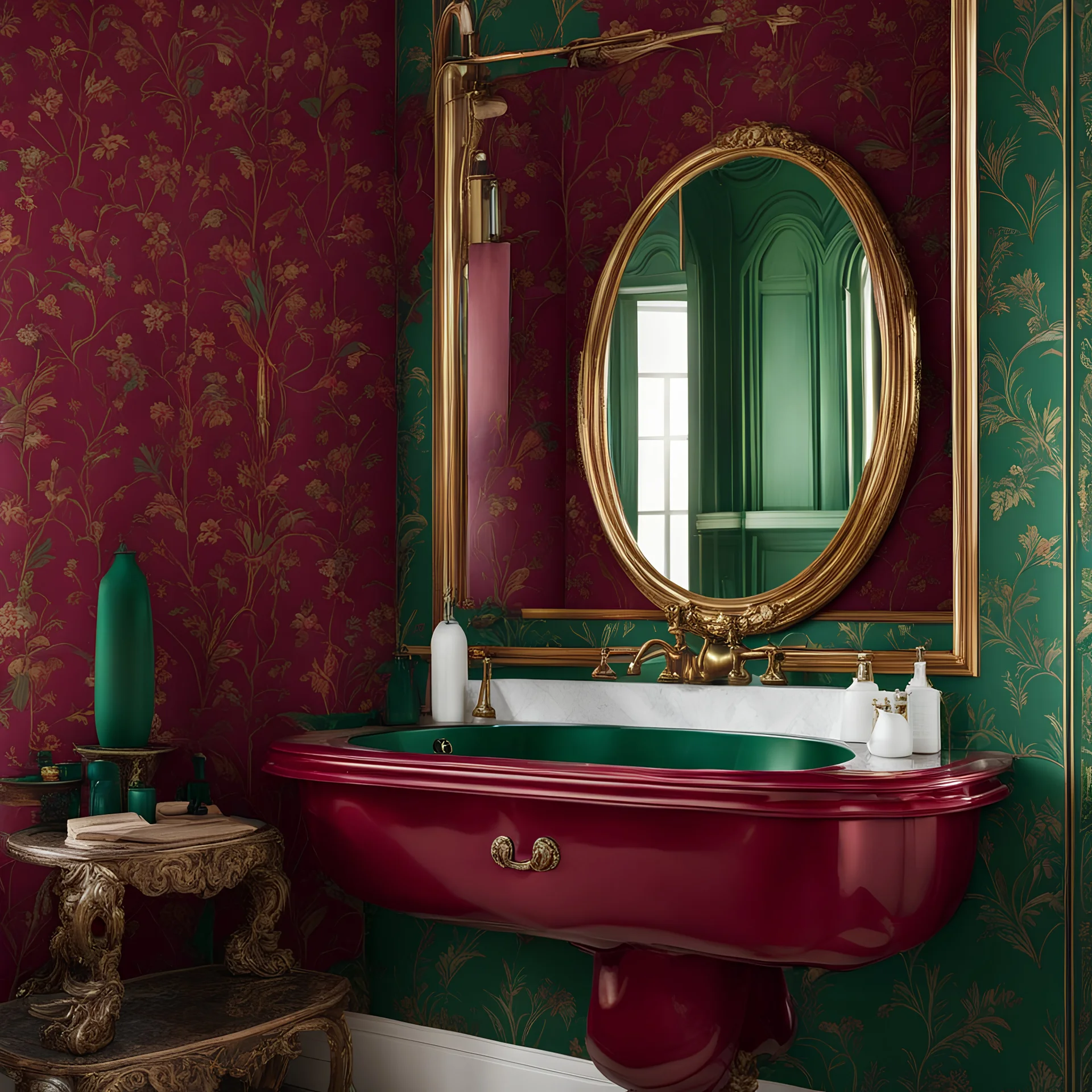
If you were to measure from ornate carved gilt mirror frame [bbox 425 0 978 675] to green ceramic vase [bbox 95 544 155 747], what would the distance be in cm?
77

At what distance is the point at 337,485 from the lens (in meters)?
2.88

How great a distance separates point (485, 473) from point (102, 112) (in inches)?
44.9

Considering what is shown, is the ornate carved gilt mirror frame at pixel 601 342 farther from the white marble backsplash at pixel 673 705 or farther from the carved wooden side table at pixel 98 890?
the carved wooden side table at pixel 98 890

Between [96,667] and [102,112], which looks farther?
[102,112]

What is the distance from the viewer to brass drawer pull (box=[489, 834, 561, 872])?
2068 millimetres

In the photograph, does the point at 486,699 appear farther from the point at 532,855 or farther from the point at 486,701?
the point at 532,855

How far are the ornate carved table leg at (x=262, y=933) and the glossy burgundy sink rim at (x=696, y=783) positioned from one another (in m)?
0.24

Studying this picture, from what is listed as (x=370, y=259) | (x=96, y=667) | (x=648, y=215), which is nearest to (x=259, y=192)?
(x=370, y=259)

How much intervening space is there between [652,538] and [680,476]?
0.15m

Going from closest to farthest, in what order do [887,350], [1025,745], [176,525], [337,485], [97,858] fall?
[97,858], [1025,745], [887,350], [176,525], [337,485]

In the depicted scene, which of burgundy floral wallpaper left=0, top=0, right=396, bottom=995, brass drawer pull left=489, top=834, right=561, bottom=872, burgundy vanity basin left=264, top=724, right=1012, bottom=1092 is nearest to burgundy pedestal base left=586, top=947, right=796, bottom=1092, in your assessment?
burgundy vanity basin left=264, top=724, right=1012, bottom=1092

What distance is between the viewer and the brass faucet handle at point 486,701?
2701mm

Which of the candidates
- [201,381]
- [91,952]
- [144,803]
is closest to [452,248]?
[201,381]

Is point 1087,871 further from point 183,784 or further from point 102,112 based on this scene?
point 102,112
